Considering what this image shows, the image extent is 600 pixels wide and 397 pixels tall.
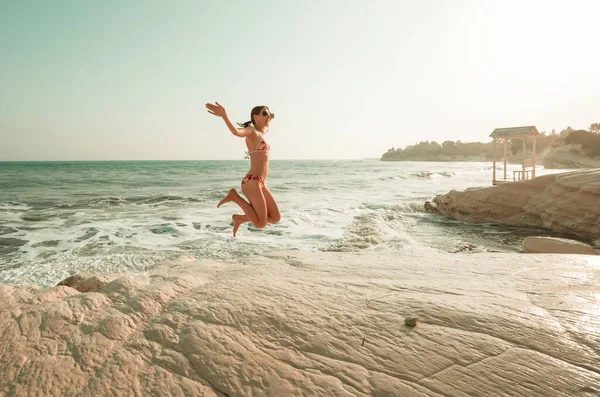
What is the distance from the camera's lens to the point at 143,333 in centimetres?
233

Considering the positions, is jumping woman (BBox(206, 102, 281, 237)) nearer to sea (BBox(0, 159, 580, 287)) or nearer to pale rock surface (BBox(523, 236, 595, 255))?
sea (BBox(0, 159, 580, 287))

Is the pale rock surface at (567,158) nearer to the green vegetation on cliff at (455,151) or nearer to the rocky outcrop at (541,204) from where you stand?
the green vegetation on cliff at (455,151)

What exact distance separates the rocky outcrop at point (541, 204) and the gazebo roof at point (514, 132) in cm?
947

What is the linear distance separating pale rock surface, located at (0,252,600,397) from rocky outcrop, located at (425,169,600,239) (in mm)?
8660

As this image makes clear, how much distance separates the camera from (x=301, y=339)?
2.28 meters

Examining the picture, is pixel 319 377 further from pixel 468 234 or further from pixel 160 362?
pixel 468 234

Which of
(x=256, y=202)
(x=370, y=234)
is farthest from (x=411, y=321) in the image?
(x=370, y=234)

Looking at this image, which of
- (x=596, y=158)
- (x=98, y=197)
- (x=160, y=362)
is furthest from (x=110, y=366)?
(x=596, y=158)

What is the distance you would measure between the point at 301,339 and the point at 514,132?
23040 mm

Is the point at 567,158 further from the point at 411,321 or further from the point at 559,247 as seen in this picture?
the point at 411,321

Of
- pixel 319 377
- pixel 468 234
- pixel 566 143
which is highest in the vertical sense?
pixel 566 143

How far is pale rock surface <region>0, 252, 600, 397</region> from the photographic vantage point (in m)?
1.88

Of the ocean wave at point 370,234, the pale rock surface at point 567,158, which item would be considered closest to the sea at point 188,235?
the ocean wave at point 370,234

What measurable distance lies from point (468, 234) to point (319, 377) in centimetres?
1006
